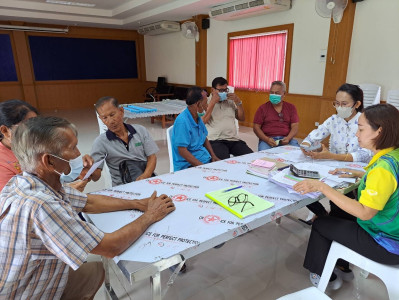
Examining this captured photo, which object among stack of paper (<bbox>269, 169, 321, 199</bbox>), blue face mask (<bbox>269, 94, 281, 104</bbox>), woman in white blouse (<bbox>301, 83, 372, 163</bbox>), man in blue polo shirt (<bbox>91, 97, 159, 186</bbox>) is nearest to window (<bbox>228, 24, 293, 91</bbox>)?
blue face mask (<bbox>269, 94, 281, 104</bbox>)

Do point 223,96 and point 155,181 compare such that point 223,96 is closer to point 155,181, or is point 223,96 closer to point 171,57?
point 155,181

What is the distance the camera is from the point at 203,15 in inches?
262

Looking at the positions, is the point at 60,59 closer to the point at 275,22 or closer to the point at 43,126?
the point at 275,22

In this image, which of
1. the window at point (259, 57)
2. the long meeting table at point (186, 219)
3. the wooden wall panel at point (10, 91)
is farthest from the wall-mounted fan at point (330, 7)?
the wooden wall panel at point (10, 91)

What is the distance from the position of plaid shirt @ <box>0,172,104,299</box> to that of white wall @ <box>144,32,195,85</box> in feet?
23.2

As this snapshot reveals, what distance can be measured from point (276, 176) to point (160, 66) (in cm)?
843

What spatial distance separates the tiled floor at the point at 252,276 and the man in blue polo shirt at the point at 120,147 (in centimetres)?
70

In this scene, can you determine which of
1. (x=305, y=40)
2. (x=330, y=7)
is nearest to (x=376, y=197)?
(x=330, y=7)

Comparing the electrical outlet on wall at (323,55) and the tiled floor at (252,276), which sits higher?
the electrical outlet on wall at (323,55)

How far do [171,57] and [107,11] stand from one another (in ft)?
7.22

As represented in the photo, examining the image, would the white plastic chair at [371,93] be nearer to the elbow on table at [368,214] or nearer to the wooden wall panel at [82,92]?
the elbow on table at [368,214]

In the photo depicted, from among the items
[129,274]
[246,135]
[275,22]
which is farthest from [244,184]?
[275,22]

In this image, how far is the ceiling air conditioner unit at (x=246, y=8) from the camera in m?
4.71

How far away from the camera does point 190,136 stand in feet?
7.40
